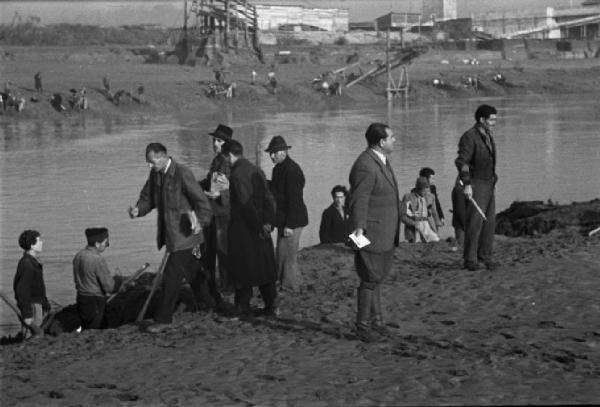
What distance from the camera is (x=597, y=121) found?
44.6 meters

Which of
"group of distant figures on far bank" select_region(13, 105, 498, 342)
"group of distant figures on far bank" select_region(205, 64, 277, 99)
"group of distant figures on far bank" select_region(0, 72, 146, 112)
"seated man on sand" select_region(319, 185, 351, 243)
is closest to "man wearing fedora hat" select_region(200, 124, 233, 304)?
"group of distant figures on far bank" select_region(13, 105, 498, 342)

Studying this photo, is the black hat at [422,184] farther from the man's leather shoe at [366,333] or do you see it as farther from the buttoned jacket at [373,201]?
the man's leather shoe at [366,333]

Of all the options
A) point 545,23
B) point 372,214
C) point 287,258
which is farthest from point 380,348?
point 545,23

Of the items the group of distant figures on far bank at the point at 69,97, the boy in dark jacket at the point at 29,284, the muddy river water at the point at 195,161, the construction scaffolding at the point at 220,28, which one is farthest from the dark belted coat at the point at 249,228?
the construction scaffolding at the point at 220,28

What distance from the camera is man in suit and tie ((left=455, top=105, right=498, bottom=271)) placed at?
11375 mm

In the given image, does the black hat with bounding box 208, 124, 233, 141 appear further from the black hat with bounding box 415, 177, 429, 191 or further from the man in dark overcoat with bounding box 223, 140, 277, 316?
the black hat with bounding box 415, 177, 429, 191

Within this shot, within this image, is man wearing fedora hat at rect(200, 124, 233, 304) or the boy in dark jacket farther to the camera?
man wearing fedora hat at rect(200, 124, 233, 304)

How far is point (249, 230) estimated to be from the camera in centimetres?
979

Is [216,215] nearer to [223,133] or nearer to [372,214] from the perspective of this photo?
[223,133]

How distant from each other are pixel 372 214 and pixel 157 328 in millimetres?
2143

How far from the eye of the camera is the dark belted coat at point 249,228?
9.73 m

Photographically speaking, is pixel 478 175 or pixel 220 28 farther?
pixel 220 28

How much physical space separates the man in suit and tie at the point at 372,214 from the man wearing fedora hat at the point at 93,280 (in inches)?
113

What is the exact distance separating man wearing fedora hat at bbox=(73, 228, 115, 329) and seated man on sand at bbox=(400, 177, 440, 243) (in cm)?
493
